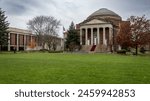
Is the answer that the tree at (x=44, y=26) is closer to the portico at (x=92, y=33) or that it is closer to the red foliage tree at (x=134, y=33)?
the red foliage tree at (x=134, y=33)

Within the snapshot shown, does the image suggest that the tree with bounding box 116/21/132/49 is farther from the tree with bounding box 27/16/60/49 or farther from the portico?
the tree with bounding box 27/16/60/49

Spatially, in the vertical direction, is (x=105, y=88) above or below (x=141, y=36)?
below

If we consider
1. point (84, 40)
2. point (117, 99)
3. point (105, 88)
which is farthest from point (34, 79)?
point (84, 40)

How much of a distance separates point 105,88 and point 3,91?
54.4 inches

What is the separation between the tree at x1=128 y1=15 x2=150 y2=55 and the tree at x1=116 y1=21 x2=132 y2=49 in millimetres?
313

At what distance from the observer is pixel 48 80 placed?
4.98m

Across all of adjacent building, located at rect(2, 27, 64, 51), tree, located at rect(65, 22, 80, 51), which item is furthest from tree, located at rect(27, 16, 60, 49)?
tree, located at rect(65, 22, 80, 51)

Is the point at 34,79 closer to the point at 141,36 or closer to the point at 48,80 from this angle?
the point at 48,80

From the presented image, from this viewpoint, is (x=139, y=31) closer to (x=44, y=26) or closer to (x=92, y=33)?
(x=92, y=33)

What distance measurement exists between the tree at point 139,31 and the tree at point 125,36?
31 centimetres

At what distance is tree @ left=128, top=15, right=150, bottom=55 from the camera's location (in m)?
20.4

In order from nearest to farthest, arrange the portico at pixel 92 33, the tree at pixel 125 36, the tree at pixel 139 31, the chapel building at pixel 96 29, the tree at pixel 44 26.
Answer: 1. the tree at pixel 44 26
2. the tree at pixel 139 31
3. the tree at pixel 125 36
4. the chapel building at pixel 96 29
5. the portico at pixel 92 33

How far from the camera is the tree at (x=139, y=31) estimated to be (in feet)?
67.1

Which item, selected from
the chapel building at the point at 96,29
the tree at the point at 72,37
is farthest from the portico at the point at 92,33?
the tree at the point at 72,37
